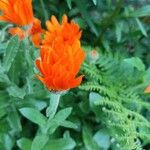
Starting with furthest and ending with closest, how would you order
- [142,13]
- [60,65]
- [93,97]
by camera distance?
[142,13]
[93,97]
[60,65]

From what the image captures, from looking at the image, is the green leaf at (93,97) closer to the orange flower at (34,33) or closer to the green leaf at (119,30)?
the orange flower at (34,33)

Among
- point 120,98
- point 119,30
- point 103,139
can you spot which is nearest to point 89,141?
point 103,139

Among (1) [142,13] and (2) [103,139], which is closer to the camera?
(2) [103,139]

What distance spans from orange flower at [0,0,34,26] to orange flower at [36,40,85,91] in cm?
20

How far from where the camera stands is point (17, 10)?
1354 millimetres

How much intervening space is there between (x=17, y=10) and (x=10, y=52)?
0.42 feet

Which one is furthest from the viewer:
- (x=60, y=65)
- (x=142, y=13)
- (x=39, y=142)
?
(x=142, y=13)

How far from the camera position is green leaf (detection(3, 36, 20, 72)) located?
1425 mm

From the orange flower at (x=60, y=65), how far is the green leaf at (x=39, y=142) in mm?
256

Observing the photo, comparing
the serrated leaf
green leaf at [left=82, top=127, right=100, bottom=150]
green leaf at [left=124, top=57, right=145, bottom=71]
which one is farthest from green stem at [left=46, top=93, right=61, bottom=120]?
the serrated leaf

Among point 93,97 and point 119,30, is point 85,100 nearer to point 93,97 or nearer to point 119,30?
point 93,97

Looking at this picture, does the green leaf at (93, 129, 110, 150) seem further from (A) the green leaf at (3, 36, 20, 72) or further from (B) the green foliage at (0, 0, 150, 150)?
(A) the green leaf at (3, 36, 20, 72)

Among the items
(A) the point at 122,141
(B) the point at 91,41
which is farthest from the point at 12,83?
(B) the point at 91,41

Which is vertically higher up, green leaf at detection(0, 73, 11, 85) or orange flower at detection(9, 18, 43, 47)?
orange flower at detection(9, 18, 43, 47)
